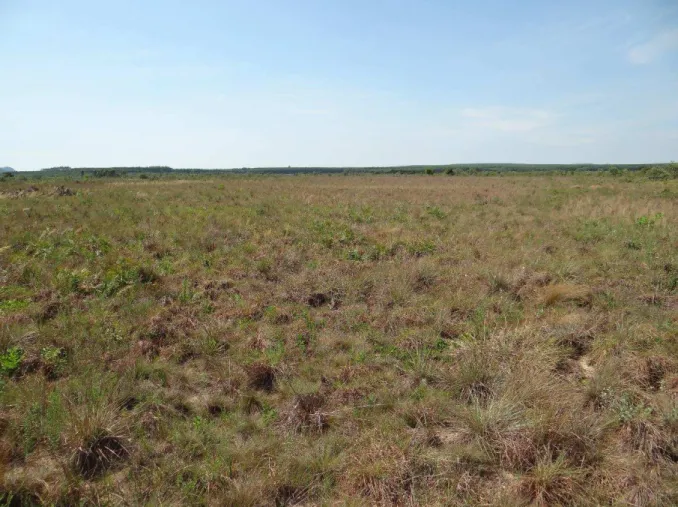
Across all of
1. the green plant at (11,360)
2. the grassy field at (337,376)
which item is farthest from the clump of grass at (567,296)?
the green plant at (11,360)

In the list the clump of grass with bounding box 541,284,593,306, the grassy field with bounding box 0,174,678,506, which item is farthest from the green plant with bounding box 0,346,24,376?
the clump of grass with bounding box 541,284,593,306

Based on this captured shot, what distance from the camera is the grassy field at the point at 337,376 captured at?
2861 millimetres

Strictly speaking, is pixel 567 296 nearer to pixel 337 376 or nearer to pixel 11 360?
pixel 337 376

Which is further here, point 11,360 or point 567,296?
point 567,296

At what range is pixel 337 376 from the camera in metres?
4.27

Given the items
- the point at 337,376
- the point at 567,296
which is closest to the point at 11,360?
the point at 337,376

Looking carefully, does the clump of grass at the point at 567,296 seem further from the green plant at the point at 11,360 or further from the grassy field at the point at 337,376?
the green plant at the point at 11,360

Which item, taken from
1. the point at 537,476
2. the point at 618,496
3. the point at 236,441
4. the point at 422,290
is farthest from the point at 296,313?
the point at 618,496

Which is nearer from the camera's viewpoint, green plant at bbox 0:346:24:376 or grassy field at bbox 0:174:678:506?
grassy field at bbox 0:174:678:506

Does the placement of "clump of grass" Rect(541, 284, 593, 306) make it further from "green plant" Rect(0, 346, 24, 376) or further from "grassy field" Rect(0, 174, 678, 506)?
"green plant" Rect(0, 346, 24, 376)

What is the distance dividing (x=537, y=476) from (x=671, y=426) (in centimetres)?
132

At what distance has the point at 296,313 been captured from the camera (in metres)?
5.93

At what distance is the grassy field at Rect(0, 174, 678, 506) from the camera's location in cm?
286

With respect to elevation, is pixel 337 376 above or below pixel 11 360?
below
